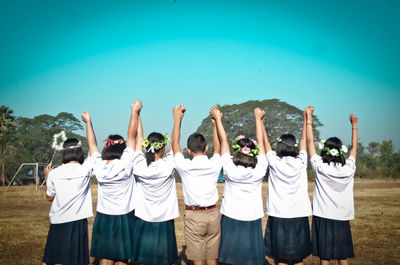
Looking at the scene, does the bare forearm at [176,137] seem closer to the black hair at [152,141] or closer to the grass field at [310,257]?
the black hair at [152,141]

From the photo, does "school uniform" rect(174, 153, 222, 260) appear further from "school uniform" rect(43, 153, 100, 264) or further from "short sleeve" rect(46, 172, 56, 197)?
"short sleeve" rect(46, 172, 56, 197)

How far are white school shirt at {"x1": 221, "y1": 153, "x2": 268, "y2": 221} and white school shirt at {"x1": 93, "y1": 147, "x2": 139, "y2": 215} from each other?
1.13 metres

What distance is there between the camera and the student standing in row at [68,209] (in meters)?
3.67

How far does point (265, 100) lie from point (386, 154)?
14.0 metres

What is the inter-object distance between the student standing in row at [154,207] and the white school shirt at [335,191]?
6.21ft

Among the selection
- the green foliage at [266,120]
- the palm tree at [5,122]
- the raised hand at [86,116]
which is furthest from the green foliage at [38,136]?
the raised hand at [86,116]

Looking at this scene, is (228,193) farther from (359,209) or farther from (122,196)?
(359,209)

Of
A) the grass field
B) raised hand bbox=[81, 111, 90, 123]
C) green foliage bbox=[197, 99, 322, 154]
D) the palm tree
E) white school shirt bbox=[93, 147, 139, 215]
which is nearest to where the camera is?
white school shirt bbox=[93, 147, 139, 215]

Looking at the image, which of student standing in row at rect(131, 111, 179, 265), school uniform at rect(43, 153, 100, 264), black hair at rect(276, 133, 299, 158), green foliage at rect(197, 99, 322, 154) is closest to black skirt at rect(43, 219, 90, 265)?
school uniform at rect(43, 153, 100, 264)

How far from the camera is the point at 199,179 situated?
3426mm

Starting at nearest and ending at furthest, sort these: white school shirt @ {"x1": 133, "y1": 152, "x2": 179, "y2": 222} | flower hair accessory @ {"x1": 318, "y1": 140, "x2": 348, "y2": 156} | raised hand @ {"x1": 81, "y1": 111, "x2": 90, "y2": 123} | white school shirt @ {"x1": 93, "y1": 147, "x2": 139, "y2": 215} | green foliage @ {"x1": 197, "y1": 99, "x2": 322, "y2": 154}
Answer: white school shirt @ {"x1": 133, "y1": 152, "x2": 179, "y2": 222} < white school shirt @ {"x1": 93, "y1": 147, "x2": 139, "y2": 215} < flower hair accessory @ {"x1": 318, "y1": 140, "x2": 348, "y2": 156} < raised hand @ {"x1": 81, "y1": 111, "x2": 90, "y2": 123} < green foliage @ {"x1": 197, "y1": 99, "x2": 322, "y2": 154}

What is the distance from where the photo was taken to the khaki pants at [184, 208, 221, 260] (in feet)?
11.2

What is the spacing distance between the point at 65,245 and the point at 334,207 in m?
3.35

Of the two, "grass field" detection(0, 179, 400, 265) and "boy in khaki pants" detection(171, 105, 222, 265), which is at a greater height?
"boy in khaki pants" detection(171, 105, 222, 265)
